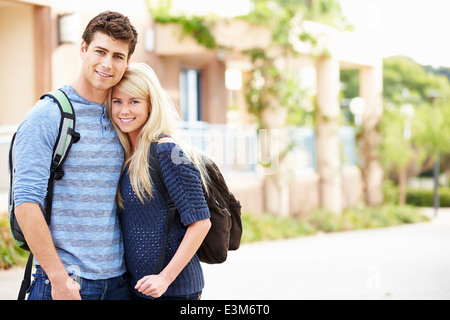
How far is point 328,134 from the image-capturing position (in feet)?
50.3

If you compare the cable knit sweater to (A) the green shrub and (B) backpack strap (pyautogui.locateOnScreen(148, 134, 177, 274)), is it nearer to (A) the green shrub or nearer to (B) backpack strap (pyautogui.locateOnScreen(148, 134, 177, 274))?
(B) backpack strap (pyautogui.locateOnScreen(148, 134, 177, 274))

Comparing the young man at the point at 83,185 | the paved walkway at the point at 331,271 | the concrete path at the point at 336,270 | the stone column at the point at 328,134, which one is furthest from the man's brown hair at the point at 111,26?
the stone column at the point at 328,134

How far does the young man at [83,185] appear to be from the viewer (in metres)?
2.37

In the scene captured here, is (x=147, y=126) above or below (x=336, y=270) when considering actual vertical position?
above

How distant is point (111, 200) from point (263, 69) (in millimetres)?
10912

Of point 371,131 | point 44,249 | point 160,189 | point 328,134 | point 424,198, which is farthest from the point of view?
point 424,198

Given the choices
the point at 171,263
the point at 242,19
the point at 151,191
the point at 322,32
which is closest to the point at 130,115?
the point at 151,191

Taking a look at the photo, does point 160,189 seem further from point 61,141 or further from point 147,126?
point 61,141

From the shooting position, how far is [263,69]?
43.4 ft

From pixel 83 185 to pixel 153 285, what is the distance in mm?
458

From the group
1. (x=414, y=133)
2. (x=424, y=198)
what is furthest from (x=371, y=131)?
(x=424, y=198)

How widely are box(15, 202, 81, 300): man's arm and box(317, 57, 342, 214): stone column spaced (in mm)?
13036

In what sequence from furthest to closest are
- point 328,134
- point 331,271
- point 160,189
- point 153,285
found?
point 328,134 < point 331,271 < point 160,189 < point 153,285

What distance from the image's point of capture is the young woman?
254 centimetres
